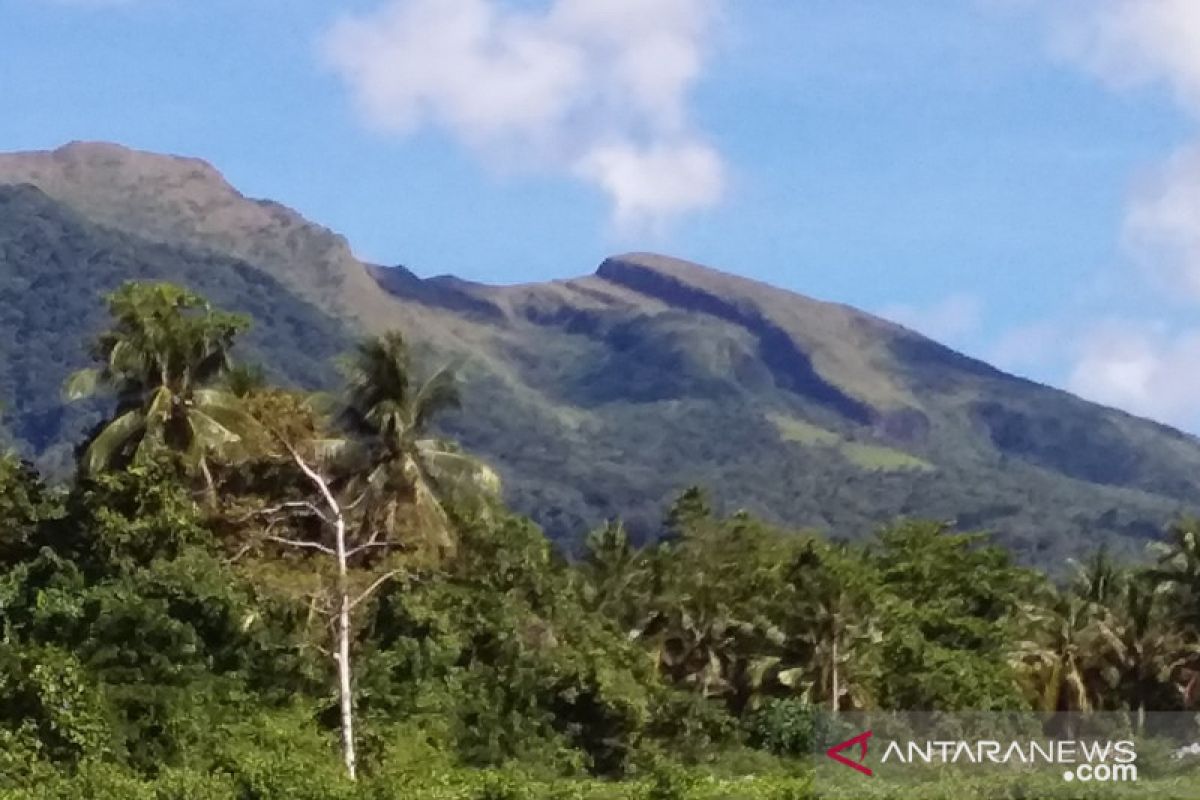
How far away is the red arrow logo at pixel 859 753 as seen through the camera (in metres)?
27.2

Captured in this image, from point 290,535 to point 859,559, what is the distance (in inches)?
1140

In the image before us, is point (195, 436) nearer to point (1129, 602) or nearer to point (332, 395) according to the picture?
point (332, 395)

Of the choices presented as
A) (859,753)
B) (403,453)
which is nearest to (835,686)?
(403,453)

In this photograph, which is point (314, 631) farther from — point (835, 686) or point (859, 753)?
point (835, 686)

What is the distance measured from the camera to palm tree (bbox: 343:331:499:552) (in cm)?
3500

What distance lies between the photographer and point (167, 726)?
29.3m

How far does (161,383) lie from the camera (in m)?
34.1

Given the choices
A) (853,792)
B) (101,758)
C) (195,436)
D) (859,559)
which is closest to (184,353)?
(195,436)

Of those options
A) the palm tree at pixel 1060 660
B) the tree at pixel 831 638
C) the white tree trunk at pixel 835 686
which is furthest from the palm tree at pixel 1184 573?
the white tree trunk at pixel 835 686

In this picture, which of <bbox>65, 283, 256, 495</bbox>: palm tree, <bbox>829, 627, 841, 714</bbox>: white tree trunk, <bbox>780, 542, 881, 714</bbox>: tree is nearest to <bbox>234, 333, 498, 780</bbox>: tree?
<bbox>65, 283, 256, 495</bbox>: palm tree

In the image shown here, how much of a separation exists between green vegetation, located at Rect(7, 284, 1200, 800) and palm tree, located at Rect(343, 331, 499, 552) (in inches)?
2.1

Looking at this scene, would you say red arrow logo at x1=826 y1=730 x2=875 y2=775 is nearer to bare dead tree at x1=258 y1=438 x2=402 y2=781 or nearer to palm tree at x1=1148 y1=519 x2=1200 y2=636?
bare dead tree at x1=258 y1=438 x2=402 y2=781

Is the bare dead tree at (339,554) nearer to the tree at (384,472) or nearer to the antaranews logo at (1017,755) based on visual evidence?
the tree at (384,472)

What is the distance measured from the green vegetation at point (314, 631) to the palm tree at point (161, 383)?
0.05m
